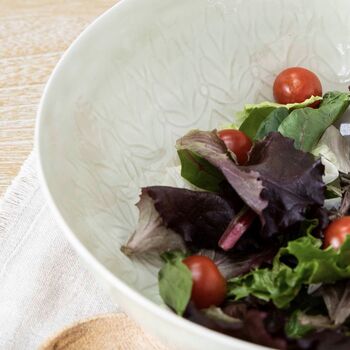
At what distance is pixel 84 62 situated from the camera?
4.21 ft

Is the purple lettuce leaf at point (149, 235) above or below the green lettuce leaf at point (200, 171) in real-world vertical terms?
below

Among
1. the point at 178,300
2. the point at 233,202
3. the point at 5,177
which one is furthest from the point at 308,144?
the point at 5,177

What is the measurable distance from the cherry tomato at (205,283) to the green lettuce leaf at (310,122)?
13.5 inches

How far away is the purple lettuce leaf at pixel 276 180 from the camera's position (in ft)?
3.64

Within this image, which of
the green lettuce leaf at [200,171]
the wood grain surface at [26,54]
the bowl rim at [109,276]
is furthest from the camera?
the wood grain surface at [26,54]

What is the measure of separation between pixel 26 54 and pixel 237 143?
0.76 metres

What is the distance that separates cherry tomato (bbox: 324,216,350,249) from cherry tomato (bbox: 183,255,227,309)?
18 centimetres

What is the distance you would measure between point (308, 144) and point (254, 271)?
35 cm

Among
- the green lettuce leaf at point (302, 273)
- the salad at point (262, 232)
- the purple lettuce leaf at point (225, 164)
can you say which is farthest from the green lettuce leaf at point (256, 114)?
the green lettuce leaf at point (302, 273)

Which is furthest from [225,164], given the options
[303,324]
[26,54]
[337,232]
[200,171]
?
[26,54]

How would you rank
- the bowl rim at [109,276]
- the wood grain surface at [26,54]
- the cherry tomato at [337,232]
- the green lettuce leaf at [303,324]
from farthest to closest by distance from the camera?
1. the wood grain surface at [26,54]
2. the cherry tomato at [337,232]
3. the green lettuce leaf at [303,324]
4. the bowl rim at [109,276]

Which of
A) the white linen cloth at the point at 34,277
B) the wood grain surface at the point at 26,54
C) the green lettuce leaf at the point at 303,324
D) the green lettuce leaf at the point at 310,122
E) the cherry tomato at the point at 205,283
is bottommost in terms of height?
the white linen cloth at the point at 34,277

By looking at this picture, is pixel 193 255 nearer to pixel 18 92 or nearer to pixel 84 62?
pixel 84 62

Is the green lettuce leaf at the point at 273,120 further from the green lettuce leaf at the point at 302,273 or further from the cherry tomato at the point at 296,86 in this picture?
the green lettuce leaf at the point at 302,273
